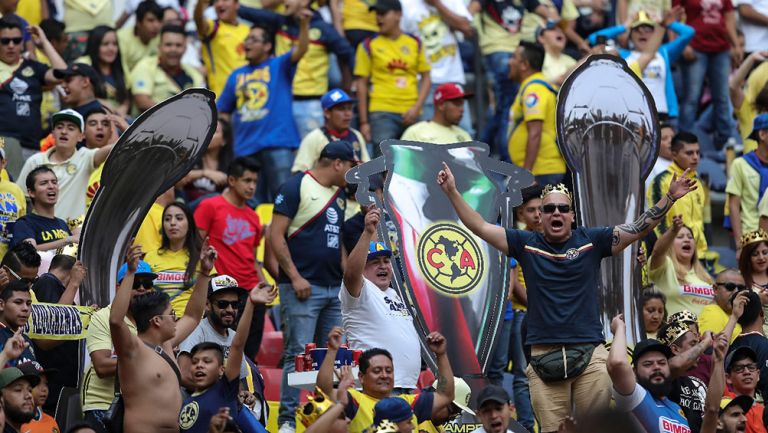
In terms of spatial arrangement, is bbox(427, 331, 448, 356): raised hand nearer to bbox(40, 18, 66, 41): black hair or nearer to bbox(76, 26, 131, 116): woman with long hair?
bbox(76, 26, 131, 116): woman with long hair

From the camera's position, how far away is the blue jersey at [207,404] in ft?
30.7

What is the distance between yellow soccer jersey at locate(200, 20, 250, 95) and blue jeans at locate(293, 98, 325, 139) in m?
0.76

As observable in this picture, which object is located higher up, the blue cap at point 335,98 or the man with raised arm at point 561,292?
the blue cap at point 335,98

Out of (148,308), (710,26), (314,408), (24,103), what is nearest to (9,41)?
(24,103)

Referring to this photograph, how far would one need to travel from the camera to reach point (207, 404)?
941 centimetres

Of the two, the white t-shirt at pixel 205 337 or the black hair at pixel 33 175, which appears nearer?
the white t-shirt at pixel 205 337

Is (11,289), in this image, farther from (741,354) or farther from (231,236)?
(741,354)

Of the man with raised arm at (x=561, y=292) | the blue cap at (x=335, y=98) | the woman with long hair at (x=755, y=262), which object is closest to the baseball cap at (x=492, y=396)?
the man with raised arm at (x=561, y=292)

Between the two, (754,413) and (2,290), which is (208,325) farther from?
(754,413)

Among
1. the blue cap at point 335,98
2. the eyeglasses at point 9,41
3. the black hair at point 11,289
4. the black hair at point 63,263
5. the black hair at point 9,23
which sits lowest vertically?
the black hair at point 11,289

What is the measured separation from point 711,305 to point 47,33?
701cm

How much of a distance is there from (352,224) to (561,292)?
3.18 m

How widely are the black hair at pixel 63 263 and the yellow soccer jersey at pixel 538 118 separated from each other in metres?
5.14

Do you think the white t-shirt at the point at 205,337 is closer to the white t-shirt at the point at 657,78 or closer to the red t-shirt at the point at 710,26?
the white t-shirt at the point at 657,78
